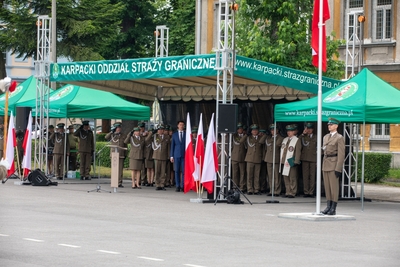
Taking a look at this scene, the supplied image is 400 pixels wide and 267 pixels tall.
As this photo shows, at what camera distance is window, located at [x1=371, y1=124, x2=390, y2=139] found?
3714 cm

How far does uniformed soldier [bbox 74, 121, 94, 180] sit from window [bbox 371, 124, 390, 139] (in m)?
12.6

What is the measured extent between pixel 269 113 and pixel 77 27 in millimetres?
16913

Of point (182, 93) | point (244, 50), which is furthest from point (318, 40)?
point (244, 50)

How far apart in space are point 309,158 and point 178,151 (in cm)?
398

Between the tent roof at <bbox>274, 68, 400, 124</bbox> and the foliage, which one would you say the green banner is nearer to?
the tent roof at <bbox>274, 68, 400, 124</bbox>

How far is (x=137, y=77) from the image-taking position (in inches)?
944

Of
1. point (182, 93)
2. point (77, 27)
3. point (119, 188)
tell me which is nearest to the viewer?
point (119, 188)

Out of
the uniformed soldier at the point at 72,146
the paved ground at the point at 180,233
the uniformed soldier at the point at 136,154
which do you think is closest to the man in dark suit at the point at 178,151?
the uniformed soldier at the point at 136,154

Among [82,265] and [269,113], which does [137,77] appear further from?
[82,265]

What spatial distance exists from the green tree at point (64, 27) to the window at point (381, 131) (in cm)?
1300

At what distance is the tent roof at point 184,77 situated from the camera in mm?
22312

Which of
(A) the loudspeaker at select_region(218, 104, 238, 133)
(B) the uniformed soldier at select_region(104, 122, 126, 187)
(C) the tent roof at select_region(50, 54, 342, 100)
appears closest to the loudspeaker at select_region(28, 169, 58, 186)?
(B) the uniformed soldier at select_region(104, 122, 126, 187)

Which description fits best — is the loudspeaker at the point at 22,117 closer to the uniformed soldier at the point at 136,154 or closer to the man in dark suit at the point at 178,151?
the uniformed soldier at the point at 136,154

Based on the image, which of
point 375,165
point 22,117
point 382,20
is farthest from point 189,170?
point 382,20
